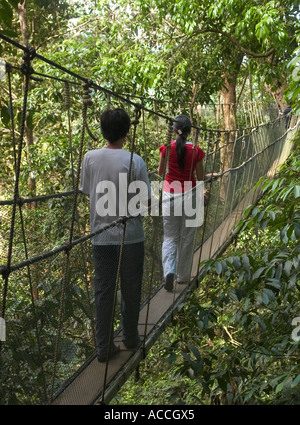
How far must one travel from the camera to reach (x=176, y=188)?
108 inches

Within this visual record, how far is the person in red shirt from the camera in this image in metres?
2.67

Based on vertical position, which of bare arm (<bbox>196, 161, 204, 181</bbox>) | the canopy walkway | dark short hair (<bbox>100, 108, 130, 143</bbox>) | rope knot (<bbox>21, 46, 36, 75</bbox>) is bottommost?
the canopy walkway

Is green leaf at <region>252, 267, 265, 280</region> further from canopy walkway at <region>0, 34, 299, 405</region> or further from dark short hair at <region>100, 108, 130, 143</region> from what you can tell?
dark short hair at <region>100, 108, 130, 143</region>

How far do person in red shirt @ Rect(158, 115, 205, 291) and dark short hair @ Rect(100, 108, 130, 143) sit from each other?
2.38ft

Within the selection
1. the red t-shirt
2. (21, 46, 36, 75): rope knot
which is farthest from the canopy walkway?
the red t-shirt

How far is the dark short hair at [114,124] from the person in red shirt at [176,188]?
724 mm

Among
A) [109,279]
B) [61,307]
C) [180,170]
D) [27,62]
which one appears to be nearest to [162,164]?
[180,170]

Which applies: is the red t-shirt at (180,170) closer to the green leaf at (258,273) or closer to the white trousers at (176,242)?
the white trousers at (176,242)

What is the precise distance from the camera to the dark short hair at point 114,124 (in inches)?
73.8

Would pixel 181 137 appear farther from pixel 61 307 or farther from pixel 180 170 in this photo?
pixel 61 307

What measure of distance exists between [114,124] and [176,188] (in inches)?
36.0

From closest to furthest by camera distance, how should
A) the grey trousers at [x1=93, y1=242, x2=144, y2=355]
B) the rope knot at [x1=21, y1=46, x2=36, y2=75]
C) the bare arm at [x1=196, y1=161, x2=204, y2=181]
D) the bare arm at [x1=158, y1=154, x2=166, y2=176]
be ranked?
the rope knot at [x1=21, y1=46, x2=36, y2=75] → the grey trousers at [x1=93, y1=242, x2=144, y2=355] → the bare arm at [x1=158, y1=154, x2=166, y2=176] → the bare arm at [x1=196, y1=161, x2=204, y2=181]

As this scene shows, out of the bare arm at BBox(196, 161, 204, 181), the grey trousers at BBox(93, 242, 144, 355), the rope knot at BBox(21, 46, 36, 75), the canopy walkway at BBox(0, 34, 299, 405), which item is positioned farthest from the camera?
the bare arm at BBox(196, 161, 204, 181)
